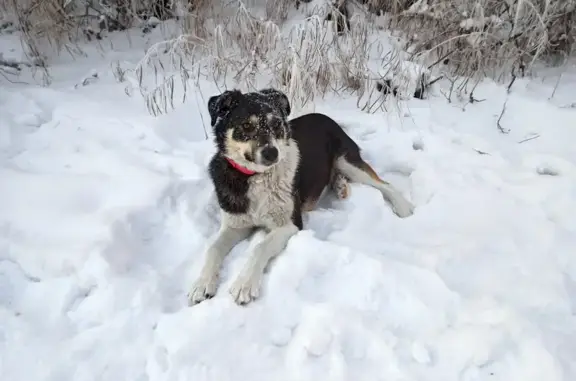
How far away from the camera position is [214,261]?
8.55 feet

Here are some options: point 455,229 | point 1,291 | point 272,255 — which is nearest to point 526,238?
point 455,229

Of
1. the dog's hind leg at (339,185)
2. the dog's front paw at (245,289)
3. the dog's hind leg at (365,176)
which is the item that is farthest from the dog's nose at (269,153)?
the dog's hind leg at (365,176)

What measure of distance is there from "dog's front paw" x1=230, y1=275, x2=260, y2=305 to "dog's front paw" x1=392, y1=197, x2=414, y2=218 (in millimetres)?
1164

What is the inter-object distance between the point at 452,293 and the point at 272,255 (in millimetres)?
935

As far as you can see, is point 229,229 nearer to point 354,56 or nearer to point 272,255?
point 272,255

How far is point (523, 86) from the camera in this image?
4668 mm

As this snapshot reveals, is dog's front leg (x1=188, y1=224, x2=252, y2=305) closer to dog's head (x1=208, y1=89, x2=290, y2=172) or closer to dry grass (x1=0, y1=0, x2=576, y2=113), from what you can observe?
dog's head (x1=208, y1=89, x2=290, y2=172)

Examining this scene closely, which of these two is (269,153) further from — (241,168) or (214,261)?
(214,261)

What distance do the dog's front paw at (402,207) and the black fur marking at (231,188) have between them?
39.3 inches

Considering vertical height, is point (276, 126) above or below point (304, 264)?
above

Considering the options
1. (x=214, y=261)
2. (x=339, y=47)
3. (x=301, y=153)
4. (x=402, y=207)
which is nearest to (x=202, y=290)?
(x=214, y=261)

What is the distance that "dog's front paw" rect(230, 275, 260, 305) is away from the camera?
7.63ft

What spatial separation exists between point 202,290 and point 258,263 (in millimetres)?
315

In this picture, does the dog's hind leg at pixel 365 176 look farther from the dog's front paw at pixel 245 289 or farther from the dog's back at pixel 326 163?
the dog's front paw at pixel 245 289
